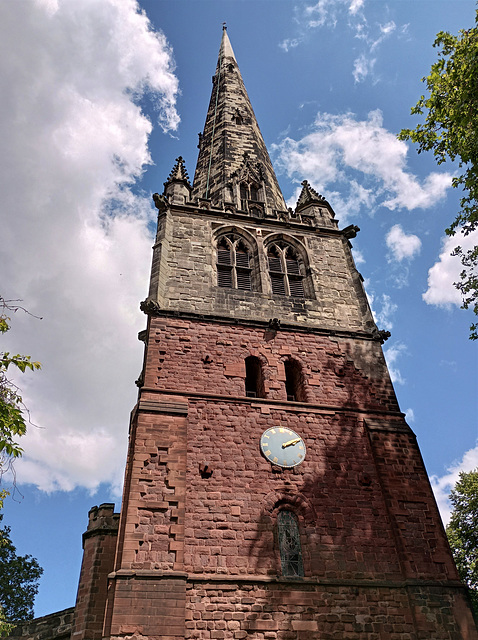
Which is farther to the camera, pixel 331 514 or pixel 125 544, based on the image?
pixel 331 514

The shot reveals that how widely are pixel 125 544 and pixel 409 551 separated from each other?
220 inches

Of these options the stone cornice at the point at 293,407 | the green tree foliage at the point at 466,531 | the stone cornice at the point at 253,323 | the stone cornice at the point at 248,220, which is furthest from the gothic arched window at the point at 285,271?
the green tree foliage at the point at 466,531

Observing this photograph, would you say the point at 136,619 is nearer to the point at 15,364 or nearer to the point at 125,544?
the point at 125,544

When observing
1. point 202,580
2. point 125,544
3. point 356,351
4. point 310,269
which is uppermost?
point 310,269

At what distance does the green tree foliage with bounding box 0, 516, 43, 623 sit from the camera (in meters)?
23.5

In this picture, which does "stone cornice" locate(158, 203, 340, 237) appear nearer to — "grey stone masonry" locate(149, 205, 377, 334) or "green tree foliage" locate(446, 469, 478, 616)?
"grey stone masonry" locate(149, 205, 377, 334)

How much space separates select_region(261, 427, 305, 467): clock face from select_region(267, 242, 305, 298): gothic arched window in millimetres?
5187

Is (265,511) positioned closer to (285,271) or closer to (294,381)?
A: (294,381)

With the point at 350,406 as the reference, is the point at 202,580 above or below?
below

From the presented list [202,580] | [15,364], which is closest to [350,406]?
[202,580]

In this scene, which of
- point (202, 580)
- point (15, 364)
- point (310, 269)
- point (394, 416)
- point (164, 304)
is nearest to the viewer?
point (15, 364)

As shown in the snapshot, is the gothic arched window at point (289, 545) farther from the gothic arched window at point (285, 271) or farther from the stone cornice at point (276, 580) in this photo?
the gothic arched window at point (285, 271)

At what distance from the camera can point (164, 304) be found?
13.5 m

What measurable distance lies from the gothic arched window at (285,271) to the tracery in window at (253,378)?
2.96 meters
